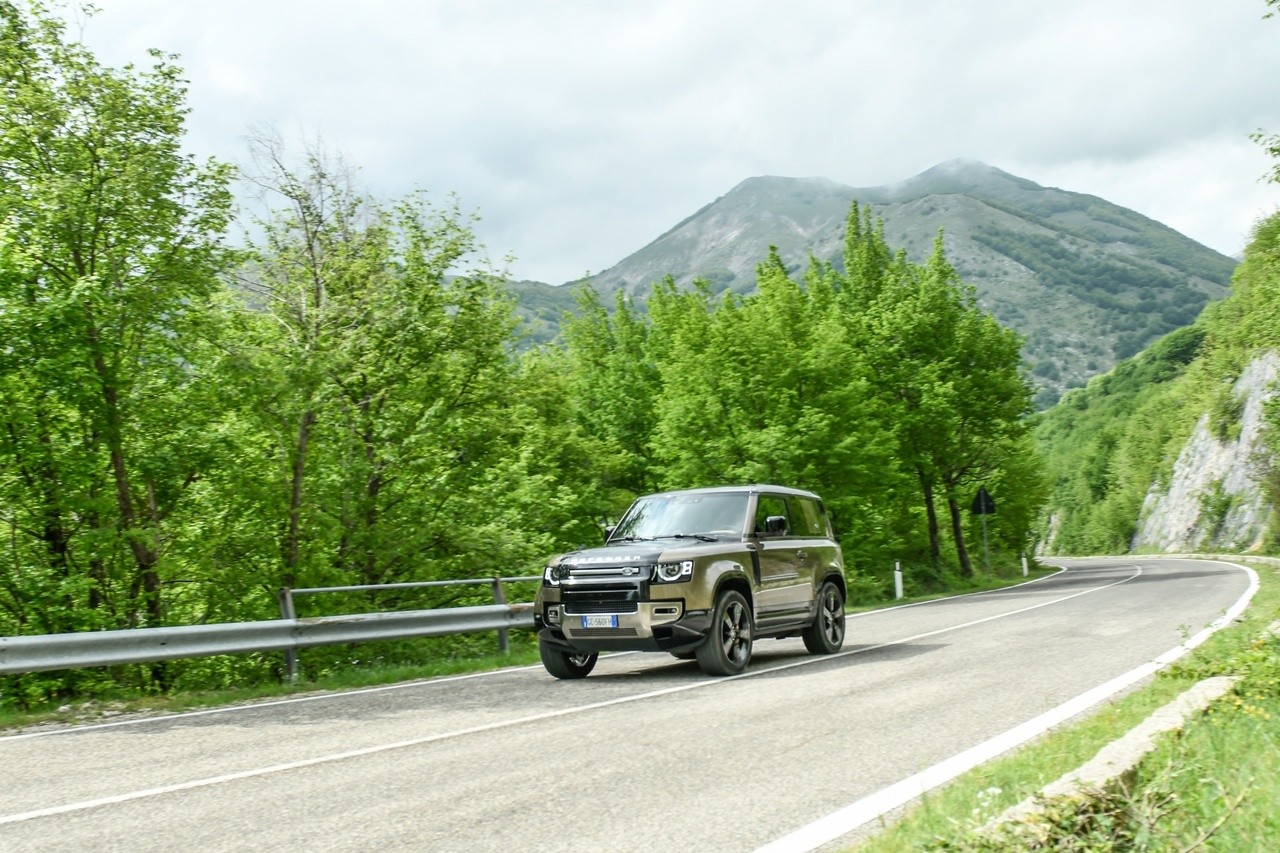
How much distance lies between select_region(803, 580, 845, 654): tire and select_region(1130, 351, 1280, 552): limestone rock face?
173 ft

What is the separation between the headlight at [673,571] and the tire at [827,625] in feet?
9.73

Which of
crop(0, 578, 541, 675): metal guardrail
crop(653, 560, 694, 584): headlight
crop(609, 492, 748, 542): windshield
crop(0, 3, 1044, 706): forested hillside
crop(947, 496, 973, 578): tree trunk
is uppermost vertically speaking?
crop(0, 3, 1044, 706): forested hillside

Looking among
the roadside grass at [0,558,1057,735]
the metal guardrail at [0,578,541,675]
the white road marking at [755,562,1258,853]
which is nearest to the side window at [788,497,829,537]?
the roadside grass at [0,558,1057,735]

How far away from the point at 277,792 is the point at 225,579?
1009 centimetres

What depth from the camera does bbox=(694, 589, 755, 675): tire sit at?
1108cm

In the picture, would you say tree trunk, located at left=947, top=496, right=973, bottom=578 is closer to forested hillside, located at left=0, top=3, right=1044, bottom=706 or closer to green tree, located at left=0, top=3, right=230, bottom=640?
forested hillside, located at left=0, top=3, right=1044, bottom=706

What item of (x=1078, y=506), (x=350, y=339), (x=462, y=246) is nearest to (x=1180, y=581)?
(x=462, y=246)

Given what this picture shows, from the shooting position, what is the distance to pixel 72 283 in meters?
13.7

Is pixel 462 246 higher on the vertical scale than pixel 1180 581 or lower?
higher

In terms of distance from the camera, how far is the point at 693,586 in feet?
35.8

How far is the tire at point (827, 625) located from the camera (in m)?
13.4

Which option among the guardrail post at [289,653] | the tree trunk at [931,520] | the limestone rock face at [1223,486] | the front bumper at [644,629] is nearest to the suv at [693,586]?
the front bumper at [644,629]

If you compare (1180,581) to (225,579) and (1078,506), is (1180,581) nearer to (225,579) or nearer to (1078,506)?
(225,579)

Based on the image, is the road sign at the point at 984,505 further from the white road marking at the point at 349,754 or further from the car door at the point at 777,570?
the white road marking at the point at 349,754
